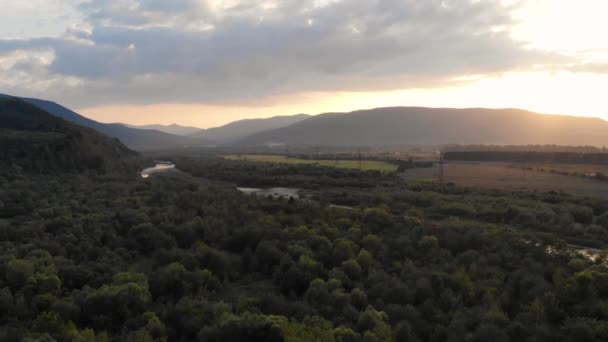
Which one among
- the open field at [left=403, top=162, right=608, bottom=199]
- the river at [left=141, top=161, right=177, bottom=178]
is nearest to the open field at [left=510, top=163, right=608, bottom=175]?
the open field at [left=403, top=162, right=608, bottom=199]

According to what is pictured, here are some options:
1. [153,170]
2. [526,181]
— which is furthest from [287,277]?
[153,170]

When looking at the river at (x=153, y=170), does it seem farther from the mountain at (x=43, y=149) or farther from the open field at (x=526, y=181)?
the open field at (x=526, y=181)

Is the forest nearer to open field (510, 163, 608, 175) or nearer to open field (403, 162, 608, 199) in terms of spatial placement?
open field (403, 162, 608, 199)

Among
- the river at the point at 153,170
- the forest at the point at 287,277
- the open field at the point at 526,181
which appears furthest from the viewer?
the river at the point at 153,170

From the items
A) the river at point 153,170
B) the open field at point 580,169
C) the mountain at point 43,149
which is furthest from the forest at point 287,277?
the river at point 153,170

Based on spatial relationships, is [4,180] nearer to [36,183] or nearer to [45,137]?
[36,183]

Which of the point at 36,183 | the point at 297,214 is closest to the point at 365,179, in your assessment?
the point at 297,214

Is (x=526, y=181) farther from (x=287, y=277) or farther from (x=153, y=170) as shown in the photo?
(x=153, y=170)

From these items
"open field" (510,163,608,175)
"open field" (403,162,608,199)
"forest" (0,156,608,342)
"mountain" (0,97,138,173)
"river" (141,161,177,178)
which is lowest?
"river" (141,161,177,178)
